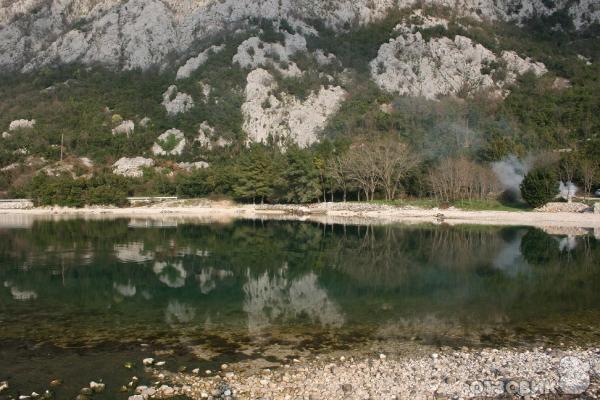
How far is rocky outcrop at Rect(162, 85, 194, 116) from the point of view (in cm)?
13625

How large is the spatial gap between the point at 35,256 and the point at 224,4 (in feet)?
460

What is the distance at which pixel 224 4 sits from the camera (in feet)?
530

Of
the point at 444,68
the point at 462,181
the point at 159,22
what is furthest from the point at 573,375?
the point at 159,22

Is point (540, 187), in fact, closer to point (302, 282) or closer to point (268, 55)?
point (302, 282)

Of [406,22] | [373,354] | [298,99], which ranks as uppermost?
[406,22]

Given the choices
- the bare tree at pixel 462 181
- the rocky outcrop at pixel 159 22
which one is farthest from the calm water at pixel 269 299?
the rocky outcrop at pixel 159 22

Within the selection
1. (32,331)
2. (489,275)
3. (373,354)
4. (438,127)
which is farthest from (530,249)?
(438,127)

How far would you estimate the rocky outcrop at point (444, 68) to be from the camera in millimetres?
142875

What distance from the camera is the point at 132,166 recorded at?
116 meters

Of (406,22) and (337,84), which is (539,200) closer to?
(337,84)

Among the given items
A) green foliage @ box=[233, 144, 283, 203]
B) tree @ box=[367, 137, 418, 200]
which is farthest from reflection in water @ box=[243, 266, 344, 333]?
green foliage @ box=[233, 144, 283, 203]

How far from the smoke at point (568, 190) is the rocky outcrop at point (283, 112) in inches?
2577

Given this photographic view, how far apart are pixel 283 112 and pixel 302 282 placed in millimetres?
108593

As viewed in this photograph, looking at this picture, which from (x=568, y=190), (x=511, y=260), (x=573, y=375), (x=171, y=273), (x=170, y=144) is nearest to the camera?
(x=573, y=375)
